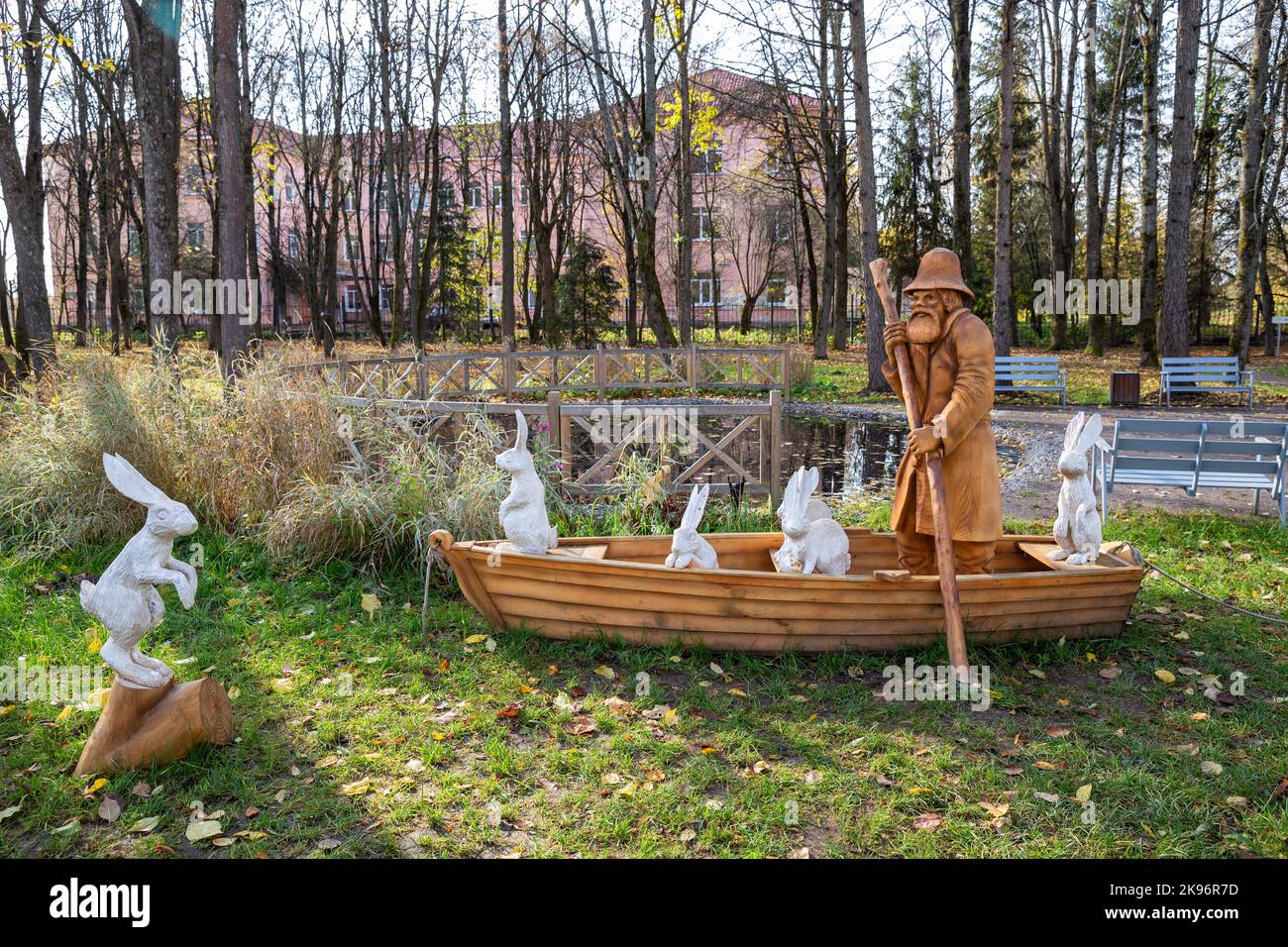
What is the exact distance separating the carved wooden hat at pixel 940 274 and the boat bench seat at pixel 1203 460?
11.3 feet

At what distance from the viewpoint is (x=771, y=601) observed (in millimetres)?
4887

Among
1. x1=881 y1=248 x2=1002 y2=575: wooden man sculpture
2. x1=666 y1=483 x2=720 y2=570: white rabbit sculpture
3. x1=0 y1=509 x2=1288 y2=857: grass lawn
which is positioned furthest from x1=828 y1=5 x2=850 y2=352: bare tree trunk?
x1=0 y1=509 x2=1288 y2=857: grass lawn

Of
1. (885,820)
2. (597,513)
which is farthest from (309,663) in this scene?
(885,820)

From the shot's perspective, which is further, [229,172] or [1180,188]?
[1180,188]

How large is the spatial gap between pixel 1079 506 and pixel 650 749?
10.3 ft

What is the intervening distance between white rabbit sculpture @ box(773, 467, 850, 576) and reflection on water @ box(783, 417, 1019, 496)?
4.71 m

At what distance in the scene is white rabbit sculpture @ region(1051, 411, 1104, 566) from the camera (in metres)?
5.30

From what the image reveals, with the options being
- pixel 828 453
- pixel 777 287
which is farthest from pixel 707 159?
pixel 828 453

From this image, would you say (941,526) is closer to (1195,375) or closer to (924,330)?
(924,330)

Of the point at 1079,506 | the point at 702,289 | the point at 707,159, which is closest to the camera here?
the point at 1079,506

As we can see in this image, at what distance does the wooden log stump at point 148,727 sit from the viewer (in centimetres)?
386

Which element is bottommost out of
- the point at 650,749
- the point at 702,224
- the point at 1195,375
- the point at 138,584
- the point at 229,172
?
the point at 650,749

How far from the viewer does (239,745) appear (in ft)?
13.5

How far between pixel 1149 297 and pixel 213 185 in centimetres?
2859
